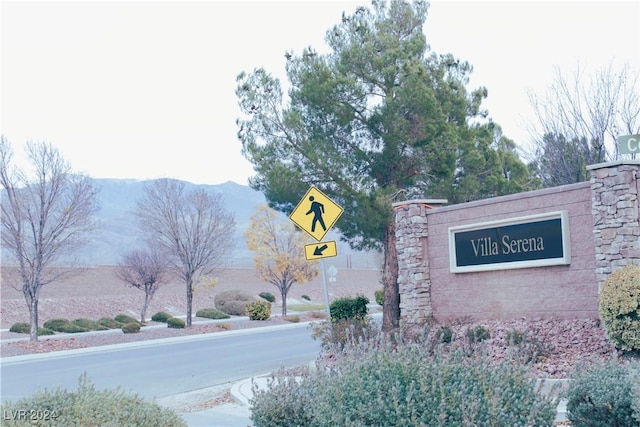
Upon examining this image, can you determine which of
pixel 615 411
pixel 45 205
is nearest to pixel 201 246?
pixel 45 205

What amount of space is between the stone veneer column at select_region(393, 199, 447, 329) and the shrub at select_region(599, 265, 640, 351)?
5.31m

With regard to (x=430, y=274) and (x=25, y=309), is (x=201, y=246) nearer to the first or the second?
(x=25, y=309)

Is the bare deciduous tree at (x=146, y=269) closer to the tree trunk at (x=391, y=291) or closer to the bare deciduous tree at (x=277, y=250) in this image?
the bare deciduous tree at (x=277, y=250)

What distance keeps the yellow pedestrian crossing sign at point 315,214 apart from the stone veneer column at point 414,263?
14.6 feet

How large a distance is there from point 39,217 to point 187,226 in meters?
9.29

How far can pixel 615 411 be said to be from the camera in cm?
686

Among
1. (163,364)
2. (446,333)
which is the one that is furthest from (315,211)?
(163,364)

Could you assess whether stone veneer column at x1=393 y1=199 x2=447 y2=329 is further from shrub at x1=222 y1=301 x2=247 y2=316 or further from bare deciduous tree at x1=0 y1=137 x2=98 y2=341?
shrub at x1=222 y1=301 x2=247 y2=316

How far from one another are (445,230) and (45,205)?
629 inches

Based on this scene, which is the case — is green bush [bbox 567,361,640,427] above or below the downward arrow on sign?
below

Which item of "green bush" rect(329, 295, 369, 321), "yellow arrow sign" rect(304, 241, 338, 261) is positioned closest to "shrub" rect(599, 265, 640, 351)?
"yellow arrow sign" rect(304, 241, 338, 261)

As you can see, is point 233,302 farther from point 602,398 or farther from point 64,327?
point 602,398

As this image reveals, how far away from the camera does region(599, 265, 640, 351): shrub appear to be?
12040 millimetres

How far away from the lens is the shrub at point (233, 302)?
47469 millimetres
